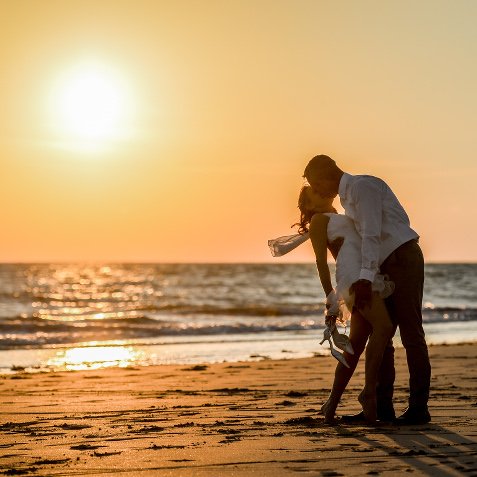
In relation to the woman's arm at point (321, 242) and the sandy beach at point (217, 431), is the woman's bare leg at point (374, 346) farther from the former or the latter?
the woman's arm at point (321, 242)

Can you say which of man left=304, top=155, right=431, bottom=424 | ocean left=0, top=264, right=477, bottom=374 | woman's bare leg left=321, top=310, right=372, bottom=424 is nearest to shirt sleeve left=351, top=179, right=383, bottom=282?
man left=304, top=155, right=431, bottom=424

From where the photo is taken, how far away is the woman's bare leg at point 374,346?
5699 mm

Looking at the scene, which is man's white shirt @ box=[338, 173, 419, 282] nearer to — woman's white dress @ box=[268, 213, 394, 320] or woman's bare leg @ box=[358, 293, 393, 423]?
woman's white dress @ box=[268, 213, 394, 320]

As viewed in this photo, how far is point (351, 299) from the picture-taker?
18.7 feet

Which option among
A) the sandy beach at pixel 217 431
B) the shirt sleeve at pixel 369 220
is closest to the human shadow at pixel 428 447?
the sandy beach at pixel 217 431

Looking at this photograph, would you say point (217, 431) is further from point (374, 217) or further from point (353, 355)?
point (374, 217)

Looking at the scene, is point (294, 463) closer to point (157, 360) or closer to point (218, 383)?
point (218, 383)

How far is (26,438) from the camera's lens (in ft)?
18.1

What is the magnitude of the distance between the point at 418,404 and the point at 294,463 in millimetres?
1582

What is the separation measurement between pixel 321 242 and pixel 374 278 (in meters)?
0.43

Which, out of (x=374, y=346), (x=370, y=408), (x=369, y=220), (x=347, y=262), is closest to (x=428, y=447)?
(x=370, y=408)

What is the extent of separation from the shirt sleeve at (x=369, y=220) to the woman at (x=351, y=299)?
0.40 feet

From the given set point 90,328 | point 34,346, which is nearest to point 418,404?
point 34,346

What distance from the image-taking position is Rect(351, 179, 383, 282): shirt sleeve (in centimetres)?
554
